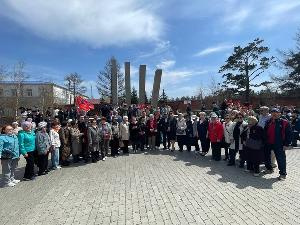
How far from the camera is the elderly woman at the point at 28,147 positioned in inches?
410

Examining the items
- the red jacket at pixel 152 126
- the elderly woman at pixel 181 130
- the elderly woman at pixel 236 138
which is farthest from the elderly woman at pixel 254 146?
the red jacket at pixel 152 126

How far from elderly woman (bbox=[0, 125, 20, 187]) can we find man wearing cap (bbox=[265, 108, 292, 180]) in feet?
25.7

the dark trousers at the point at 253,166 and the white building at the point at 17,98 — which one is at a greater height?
the white building at the point at 17,98

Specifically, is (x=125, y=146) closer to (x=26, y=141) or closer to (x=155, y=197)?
(x=26, y=141)

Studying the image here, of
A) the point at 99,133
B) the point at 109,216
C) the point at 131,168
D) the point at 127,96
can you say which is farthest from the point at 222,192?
the point at 127,96

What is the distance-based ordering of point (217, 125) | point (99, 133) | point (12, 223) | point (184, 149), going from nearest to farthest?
point (12, 223), point (217, 125), point (99, 133), point (184, 149)

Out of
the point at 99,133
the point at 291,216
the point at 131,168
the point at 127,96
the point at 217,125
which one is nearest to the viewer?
the point at 291,216

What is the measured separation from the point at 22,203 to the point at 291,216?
6.21 m

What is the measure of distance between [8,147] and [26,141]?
0.86 m

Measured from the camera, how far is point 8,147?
9742mm

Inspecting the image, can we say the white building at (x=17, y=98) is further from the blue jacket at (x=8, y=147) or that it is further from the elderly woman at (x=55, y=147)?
the blue jacket at (x=8, y=147)

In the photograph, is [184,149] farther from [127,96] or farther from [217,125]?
[127,96]

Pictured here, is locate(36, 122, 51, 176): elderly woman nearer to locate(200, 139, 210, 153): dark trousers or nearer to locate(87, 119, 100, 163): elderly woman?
locate(87, 119, 100, 163): elderly woman

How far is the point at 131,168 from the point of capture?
11.3 meters
